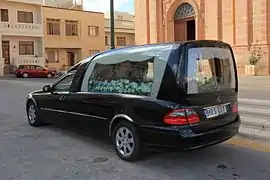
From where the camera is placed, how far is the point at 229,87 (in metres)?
5.68

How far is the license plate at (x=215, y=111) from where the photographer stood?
5.15 meters

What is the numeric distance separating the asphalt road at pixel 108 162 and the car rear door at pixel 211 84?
24.6 inches

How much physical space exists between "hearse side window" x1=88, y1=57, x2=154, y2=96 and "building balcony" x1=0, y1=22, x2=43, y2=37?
1275 inches

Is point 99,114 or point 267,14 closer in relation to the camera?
point 99,114

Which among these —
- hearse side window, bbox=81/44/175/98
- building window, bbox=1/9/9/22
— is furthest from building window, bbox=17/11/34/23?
hearse side window, bbox=81/44/175/98

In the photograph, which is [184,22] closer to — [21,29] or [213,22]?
[213,22]

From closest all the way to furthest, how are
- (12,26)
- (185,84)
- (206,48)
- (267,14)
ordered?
(185,84) → (206,48) → (267,14) → (12,26)

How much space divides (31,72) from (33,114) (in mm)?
25915

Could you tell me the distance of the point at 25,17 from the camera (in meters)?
38.5

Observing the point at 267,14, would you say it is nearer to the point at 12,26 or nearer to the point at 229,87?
the point at 229,87

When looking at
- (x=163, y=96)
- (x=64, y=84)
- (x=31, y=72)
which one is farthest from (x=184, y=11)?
(x=163, y=96)

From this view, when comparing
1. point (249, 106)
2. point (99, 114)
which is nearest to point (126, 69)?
point (99, 114)

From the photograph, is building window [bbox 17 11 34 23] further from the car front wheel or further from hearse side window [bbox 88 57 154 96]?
hearse side window [bbox 88 57 154 96]

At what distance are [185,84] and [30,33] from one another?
3521cm
